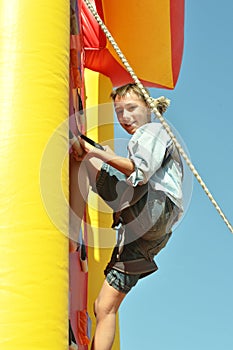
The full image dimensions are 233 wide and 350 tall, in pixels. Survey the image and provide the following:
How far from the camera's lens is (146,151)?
63.1 inches

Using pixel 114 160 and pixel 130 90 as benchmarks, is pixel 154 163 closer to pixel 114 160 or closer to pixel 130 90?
pixel 114 160

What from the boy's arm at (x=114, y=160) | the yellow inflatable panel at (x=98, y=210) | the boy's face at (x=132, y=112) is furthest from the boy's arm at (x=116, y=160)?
the yellow inflatable panel at (x=98, y=210)

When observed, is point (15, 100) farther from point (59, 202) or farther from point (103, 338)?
point (103, 338)

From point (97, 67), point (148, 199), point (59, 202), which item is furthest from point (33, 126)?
point (97, 67)

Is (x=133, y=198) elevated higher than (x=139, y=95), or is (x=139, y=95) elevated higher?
(x=139, y=95)

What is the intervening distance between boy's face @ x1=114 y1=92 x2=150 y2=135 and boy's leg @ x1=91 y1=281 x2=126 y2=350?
42cm

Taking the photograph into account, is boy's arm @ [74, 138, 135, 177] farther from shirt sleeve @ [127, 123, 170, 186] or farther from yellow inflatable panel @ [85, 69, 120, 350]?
yellow inflatable panel @ [85, 69, 120, 350]

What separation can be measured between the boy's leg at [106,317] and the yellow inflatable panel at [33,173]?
0.24 m

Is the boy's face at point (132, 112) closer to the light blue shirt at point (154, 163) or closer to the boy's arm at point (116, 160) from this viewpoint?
the light blue shirt at point (154, 163)

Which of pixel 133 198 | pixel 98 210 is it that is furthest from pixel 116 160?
pixel 98 210

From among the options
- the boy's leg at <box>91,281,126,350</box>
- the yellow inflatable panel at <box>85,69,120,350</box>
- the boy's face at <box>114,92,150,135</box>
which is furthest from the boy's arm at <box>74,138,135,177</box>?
the yellow inflatable panel at <box>85,69,120,350</box>

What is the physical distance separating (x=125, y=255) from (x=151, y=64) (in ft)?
3.87

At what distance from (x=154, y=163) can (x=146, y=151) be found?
0.11 feet

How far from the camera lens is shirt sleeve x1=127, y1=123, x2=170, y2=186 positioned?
158 cm
